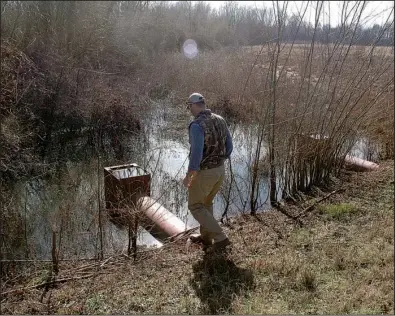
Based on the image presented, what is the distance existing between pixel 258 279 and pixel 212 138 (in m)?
1.51

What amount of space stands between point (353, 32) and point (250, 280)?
4.29 metres

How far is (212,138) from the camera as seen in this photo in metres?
4.54

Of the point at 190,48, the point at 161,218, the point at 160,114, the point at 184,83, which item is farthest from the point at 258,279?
the point at 190,48

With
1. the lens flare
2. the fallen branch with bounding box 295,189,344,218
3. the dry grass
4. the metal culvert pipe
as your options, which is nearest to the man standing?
the dry grass

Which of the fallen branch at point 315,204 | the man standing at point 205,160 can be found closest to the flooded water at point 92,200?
the fallen branch at point 315,204

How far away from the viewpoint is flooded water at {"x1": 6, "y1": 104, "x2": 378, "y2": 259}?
6371mm

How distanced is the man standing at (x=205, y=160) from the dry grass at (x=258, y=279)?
38cm

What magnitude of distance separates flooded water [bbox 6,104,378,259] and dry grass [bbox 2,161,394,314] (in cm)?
116

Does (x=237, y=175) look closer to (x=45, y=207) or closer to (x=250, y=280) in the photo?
(x=45, y=207)

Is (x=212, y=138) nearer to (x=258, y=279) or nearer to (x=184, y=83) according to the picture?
(x=258, y=279)

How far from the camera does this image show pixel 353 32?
6418mm

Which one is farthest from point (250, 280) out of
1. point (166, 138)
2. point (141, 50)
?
point (141, 50)

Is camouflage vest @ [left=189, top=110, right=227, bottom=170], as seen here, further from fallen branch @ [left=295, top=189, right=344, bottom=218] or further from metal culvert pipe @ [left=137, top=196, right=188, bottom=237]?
fallen branch @ [left=295, top=189, right=344, bottom=218]

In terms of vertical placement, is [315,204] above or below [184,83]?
below
